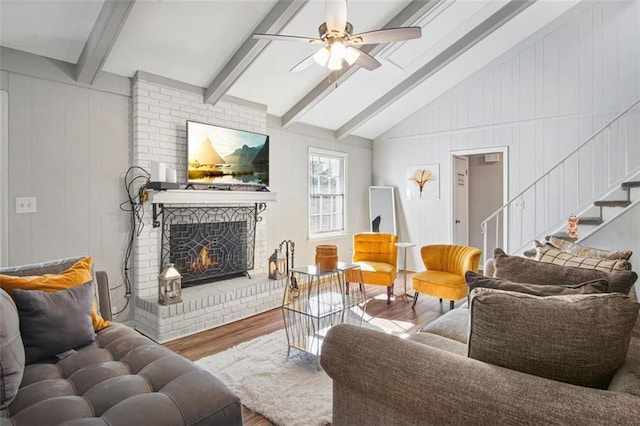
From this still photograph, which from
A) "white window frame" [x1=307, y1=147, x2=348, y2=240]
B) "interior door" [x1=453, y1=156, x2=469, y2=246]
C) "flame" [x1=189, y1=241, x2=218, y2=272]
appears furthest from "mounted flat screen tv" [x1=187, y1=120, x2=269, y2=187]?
"interior door" [x1=453, y1=156, x2=469, y2=246]

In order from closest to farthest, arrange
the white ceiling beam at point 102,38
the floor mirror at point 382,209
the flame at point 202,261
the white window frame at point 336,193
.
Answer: the white ceiling beam at point 102,38 < the flame at point 202,261 < the white window frame at point 336,193 < the floor mirror at point 382,209

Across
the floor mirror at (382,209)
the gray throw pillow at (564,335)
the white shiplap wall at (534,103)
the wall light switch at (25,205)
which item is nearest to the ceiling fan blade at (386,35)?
the gray throw pillow at (564,335)

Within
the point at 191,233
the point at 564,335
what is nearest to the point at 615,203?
the point at 564,335

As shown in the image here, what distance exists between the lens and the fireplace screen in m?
3.80

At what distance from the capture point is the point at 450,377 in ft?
3.64

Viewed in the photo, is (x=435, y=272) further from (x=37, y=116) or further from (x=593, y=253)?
(x=37, y=116)

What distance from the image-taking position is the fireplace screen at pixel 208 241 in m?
3.80

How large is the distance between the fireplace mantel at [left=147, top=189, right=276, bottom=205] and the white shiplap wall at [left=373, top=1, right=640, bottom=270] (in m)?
3.13

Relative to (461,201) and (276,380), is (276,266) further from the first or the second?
(461,201)

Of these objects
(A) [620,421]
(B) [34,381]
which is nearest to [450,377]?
(A) [620,421]

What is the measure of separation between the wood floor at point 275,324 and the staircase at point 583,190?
4.99ft

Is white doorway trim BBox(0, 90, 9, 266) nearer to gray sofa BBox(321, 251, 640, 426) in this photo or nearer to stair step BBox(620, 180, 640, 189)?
gray sofa BBox(321, 251, 640, 426)

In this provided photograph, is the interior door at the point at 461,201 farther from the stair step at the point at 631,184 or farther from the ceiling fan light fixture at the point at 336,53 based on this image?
the ceiling fan light fixture at the point at 336,53

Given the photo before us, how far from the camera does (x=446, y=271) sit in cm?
410
